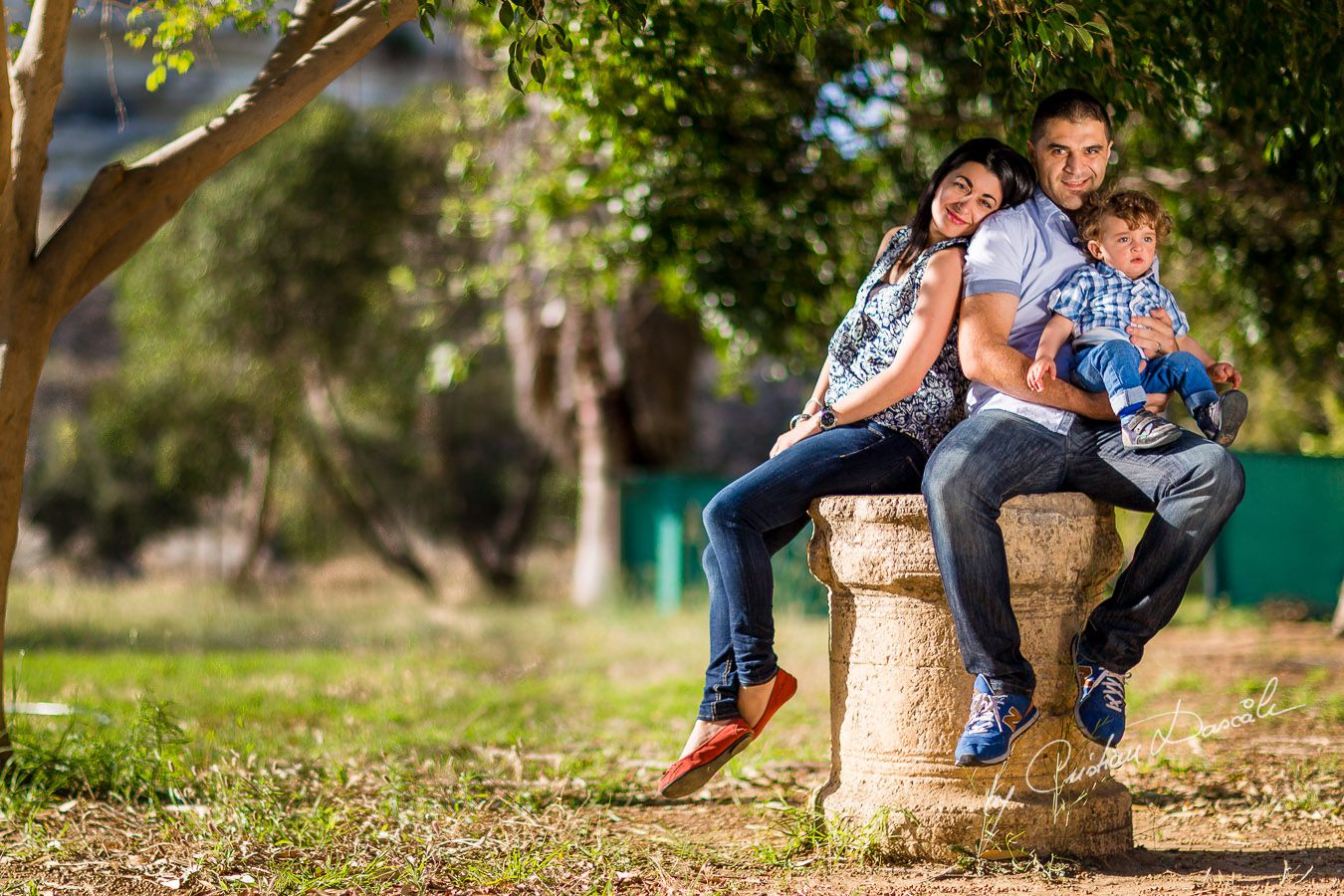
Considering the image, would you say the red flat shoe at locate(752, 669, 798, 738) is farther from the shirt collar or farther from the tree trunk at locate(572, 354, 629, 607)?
the tree trunk at locate(572, 354, 629, 607)

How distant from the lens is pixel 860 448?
3.89 meters

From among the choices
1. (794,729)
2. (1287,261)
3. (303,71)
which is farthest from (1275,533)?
(303,71)

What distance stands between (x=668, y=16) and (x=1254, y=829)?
12.6ft

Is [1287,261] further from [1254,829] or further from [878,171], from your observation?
[1254,829]

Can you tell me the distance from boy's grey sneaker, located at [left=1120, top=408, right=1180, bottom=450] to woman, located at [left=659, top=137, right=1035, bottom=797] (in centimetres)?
57

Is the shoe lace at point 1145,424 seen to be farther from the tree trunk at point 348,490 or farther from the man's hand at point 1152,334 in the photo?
the tree trunk at point 348,490

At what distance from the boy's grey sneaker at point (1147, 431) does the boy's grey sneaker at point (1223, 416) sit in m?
0.10

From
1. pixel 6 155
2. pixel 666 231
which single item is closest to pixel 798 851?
pixel 6 155

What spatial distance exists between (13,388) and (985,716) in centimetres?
335

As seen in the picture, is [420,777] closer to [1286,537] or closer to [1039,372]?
[1039,372]

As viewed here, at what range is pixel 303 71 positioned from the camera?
183 inches

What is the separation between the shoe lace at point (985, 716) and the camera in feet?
11.5

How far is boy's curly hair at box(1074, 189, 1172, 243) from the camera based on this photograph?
12.3 feet

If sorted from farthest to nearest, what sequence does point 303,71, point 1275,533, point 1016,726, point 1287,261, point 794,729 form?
point 1275,533, point 1287,261, point 794,729, point 303,71, point 1016,726
